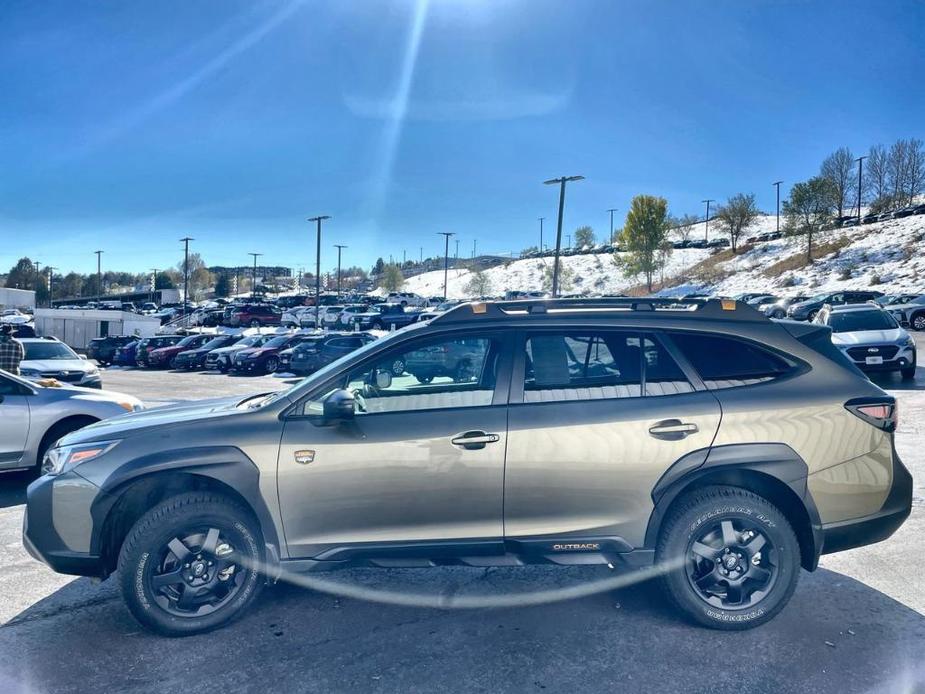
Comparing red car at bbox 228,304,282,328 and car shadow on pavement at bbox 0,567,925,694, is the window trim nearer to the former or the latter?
car shadow on pavement at bbox 0,567,925,694

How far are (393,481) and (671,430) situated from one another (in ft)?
4.94

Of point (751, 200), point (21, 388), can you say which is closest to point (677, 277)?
point (751, 200)

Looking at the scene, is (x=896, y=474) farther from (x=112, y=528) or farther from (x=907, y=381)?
(x=907, y=381)

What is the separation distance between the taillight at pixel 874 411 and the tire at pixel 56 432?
265 inches

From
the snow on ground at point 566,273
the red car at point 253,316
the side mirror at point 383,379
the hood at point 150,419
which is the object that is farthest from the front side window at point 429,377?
the snow on ground at point 566,273

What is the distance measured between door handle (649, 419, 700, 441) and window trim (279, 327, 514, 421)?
2.64 ft

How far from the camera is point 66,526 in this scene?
3.45m

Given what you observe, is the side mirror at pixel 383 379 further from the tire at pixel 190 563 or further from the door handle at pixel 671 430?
the door handle at pixel 671 430

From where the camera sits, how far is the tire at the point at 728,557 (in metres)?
3.48

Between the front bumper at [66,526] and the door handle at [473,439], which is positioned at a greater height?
the door handle at [473,439]

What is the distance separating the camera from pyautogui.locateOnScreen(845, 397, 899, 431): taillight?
3557 mm

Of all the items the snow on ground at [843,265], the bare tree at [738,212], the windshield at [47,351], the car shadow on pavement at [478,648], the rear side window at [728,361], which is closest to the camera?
the car shadow on pavement at [478,648]

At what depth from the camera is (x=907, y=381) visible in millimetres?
13273

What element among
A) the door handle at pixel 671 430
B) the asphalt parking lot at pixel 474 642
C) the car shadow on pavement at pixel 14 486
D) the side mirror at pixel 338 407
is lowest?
the car shadow on pavement at pixel 14 486
